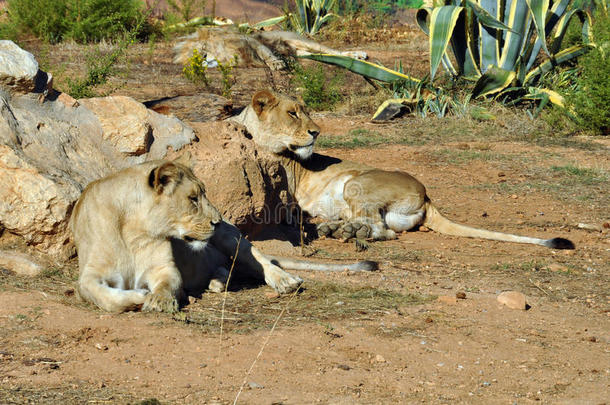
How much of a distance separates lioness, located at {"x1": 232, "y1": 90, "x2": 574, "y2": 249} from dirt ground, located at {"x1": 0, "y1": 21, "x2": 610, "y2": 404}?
0.23 m

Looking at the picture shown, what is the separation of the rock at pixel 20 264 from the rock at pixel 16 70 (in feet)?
4.49

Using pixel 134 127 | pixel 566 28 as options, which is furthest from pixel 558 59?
pixel 134 127

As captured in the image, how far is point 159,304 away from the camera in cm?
468

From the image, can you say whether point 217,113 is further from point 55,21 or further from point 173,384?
point 55,21

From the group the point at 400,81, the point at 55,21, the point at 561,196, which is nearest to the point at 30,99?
the point at 561,196

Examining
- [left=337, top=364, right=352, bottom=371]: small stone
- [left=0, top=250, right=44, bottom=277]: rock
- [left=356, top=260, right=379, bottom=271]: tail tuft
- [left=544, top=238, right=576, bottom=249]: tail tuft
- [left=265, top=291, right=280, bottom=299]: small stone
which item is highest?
[left=337, top=364, right=352, bottom=371]: small stone

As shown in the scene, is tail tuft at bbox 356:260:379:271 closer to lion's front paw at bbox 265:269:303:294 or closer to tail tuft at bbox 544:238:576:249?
lion's front paw at bbox 265:269:303:294

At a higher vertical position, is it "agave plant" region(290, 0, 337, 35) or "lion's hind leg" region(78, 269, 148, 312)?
"agave plant" region(290, 0, 337, 35)

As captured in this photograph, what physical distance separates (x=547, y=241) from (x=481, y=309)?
212 cm

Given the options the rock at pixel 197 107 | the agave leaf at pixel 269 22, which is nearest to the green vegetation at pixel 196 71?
the rock at pixel 197 107

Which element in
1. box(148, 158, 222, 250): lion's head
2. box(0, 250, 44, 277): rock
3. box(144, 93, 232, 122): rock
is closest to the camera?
box(148, 158, 222, 250): lion's head

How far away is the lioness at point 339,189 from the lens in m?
8.09

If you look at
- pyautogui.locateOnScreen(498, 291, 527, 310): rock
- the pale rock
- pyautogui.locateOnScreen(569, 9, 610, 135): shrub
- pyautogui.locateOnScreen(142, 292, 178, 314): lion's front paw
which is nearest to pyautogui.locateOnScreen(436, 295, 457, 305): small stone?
pyautogui.locateOnScreen(498, 291, 527, 310): rock

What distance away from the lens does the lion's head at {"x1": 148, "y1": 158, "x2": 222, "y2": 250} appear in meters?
4.77
